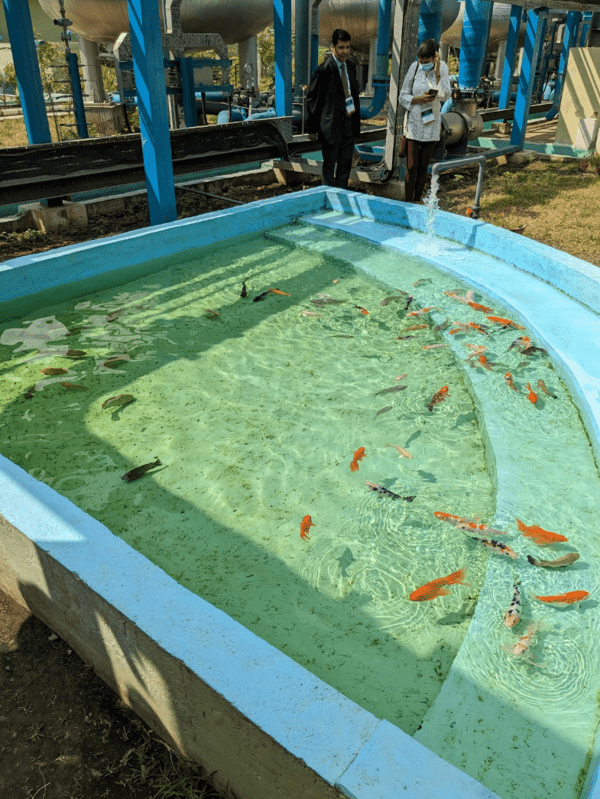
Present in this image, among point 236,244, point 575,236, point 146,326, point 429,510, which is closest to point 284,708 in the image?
point 429,510

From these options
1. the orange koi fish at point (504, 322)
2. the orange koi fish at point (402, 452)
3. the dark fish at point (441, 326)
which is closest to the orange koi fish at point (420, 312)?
the dark fish at point (441, 326)

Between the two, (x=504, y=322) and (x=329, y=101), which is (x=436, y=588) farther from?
(x=329, y=101)

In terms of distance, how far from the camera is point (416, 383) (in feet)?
14.2

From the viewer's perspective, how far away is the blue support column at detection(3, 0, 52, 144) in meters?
7.23

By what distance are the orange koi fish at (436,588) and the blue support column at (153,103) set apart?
5.77m

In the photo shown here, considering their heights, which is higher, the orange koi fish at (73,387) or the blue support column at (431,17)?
the blue support column at (431,17)

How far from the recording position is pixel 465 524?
9.70ft

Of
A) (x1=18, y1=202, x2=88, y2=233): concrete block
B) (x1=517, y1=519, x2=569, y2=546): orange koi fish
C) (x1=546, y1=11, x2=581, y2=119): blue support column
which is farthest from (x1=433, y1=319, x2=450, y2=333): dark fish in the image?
(x1=546, y1=11, x2=581, y2=119): blue support column

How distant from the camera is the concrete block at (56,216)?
25.1ft

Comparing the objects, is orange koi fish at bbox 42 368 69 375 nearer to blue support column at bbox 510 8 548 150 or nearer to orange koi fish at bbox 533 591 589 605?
orange koi fish at bbox 533 591 589 605

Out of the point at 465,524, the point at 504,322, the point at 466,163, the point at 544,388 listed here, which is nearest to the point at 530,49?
the point at 466,163

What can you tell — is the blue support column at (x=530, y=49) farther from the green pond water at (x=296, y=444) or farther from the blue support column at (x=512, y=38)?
the green pond water at (x=296, y=444)

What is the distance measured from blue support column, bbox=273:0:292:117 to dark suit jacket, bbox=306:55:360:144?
73.9 inches

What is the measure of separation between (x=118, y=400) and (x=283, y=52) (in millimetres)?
7662
